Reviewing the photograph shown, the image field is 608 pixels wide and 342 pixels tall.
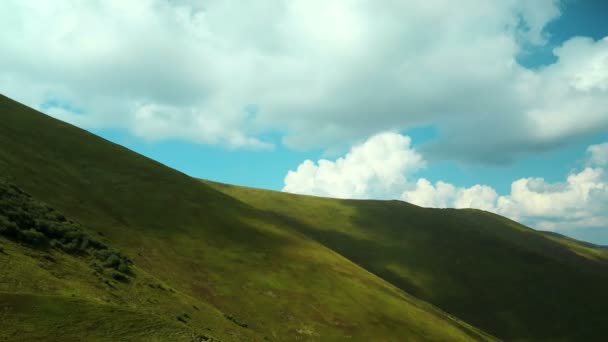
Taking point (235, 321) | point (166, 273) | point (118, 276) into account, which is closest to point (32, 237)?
point (118, 276)

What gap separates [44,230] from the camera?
139ft

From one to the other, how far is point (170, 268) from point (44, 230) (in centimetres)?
2017

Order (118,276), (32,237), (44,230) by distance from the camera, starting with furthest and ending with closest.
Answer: (44,230) < (118,276) < (32,237)

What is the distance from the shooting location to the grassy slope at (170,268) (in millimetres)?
28578

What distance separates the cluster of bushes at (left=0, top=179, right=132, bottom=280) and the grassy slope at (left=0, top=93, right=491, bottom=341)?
7.71 ft

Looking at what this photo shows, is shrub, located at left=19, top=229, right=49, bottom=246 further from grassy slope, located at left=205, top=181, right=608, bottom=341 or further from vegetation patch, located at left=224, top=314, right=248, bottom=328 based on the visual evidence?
grassy slope, located at left=205, top=181, right=608, bottom=341

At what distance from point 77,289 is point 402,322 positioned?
187 ft

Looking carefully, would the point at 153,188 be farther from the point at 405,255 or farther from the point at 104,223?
the point at 405,255

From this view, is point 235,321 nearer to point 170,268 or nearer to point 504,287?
point 170,268

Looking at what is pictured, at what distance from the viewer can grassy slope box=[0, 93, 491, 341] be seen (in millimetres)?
28578

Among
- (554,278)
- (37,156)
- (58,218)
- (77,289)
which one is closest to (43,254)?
(77,289)

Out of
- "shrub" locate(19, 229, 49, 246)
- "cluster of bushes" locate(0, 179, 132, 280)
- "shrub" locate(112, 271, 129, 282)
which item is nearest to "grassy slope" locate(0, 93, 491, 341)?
"shrub" locate(112, 271, 129, 282)

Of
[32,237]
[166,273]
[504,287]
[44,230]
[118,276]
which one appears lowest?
[166,273]

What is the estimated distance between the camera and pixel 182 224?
81.9 m
